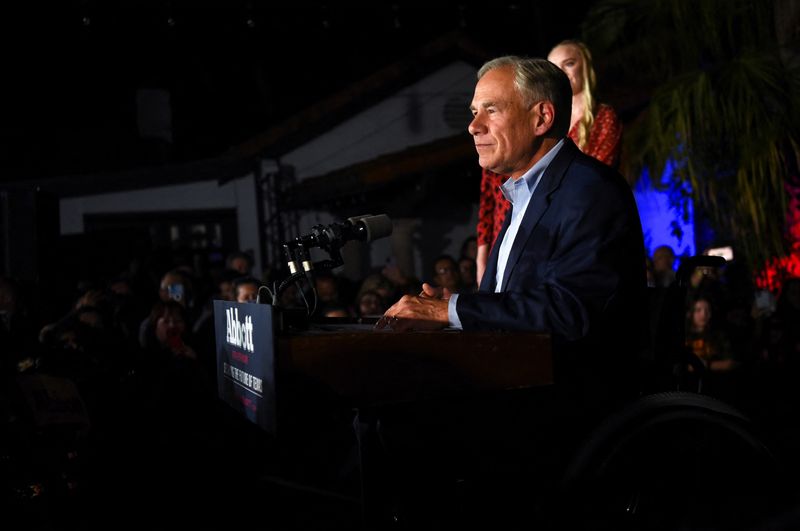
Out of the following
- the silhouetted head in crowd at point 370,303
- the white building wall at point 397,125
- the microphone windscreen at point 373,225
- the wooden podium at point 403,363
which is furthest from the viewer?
the white building wall at point 397,125

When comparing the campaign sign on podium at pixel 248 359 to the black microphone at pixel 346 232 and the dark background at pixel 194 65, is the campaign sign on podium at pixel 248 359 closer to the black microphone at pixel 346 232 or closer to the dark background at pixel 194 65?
the black microphone at pixel 346 232

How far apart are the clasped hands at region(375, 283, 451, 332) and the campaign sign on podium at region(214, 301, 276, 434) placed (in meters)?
0.36

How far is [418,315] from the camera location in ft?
7.40

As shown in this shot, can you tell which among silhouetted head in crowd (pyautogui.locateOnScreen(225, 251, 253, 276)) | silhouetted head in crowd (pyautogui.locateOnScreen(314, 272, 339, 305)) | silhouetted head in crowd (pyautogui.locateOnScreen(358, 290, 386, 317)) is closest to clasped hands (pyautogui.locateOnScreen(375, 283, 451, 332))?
silhouetted head in crowd (pyautogui.locateOnScreen(358, 290, 386, 317))

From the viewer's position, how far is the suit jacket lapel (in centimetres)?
245

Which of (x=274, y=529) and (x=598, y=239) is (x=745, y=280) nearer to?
(x=274, y=529)

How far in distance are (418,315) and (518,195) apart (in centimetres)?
63

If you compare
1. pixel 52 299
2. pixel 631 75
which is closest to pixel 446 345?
pixel 52 299

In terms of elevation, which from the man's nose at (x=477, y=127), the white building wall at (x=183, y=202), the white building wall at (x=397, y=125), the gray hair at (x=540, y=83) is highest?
the white building wall at (x=397, y=125)

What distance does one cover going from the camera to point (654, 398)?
221 cm

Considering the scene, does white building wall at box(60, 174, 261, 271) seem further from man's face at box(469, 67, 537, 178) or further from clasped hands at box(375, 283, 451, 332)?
clasped hands at box(375, 283, 451, 332)

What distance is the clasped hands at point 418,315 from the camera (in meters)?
2.24

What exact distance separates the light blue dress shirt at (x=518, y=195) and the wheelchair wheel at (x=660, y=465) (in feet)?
1.95

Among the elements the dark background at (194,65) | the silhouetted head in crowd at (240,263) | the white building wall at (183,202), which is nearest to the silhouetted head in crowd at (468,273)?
the silhouetted head in crowd at (240,263)
